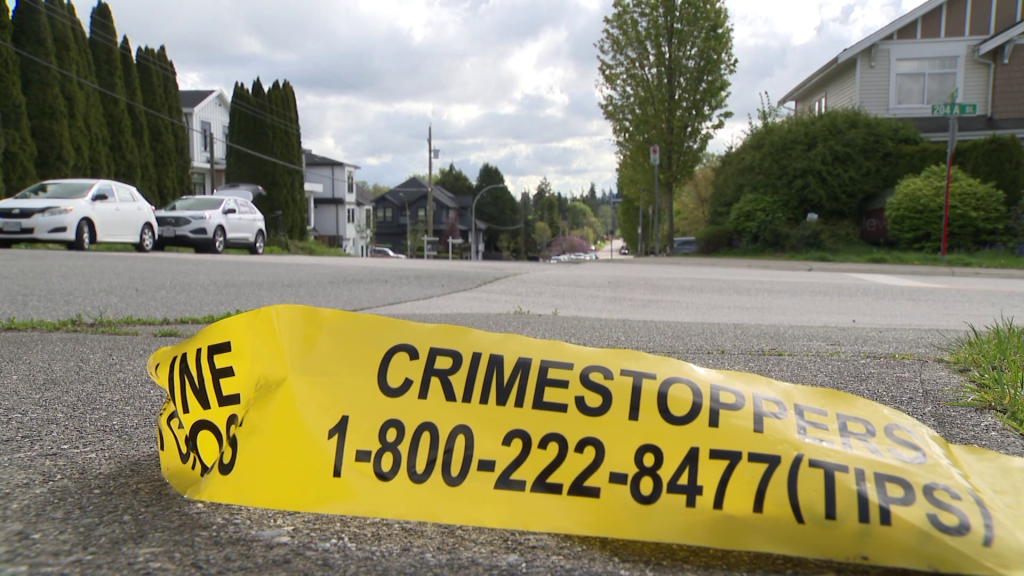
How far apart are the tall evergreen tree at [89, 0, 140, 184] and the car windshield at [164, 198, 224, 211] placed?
418 inches

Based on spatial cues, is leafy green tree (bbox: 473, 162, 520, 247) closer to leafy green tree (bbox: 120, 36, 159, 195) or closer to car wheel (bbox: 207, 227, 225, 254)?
leafy green tree (bbox: 120, 36, 159, 195)

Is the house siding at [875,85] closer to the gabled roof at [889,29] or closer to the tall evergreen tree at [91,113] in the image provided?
the gabled roof at [889,29]

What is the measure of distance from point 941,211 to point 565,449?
21777 millimetres

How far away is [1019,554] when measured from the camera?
186 centimetres

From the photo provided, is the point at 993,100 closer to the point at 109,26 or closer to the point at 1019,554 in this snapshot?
the point at 1019,554

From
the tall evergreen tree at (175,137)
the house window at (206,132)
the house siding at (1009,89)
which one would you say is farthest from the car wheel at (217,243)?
the house window at (206,132)

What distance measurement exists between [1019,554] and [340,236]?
6631cm

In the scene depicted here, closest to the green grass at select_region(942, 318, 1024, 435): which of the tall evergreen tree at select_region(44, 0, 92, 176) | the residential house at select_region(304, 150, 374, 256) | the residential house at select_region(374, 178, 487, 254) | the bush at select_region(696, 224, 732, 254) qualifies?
the bush at select_region(696, 224, 732, 254)

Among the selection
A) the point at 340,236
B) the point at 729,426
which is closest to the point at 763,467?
the point at 729,426

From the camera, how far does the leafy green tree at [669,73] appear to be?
2841cm

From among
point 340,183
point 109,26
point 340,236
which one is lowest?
point 340,236

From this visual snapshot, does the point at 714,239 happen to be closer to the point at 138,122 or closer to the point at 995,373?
the point at 995,373

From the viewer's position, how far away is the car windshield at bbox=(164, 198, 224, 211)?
858 inches

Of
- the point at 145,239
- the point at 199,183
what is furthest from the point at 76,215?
the point at 199,183
